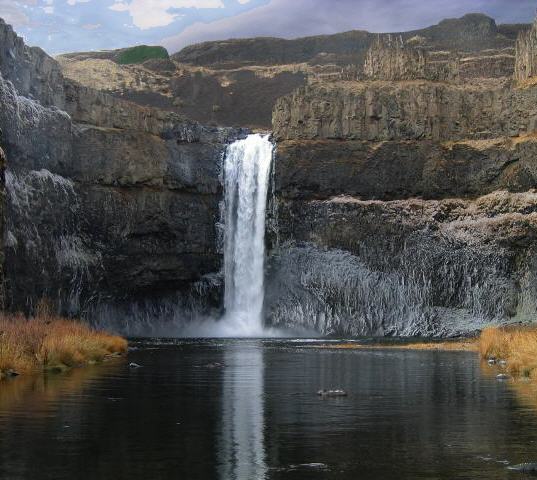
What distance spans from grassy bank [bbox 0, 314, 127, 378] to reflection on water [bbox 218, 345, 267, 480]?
5307 millimetres

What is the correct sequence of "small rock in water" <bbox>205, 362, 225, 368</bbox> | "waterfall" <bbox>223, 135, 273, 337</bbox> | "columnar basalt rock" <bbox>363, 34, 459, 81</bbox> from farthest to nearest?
"columnar basalt rock" <bbox>363, 34, 459, 81</bbox>, "waterfall" <bbox>223, 135, 273, 337</bbox>, "small rock in water" <bbox>205, 362, 225, 368</bbox>

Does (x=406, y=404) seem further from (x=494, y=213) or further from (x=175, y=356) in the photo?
(x=494, y=213)

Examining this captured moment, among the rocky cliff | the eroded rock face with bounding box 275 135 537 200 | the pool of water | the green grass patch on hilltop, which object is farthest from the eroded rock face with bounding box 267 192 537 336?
the green grass patch on hilltop

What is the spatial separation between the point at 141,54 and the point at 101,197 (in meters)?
117

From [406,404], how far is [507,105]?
66.7 metres

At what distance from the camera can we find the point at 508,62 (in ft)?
467

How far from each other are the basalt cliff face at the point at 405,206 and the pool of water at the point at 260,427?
157ft

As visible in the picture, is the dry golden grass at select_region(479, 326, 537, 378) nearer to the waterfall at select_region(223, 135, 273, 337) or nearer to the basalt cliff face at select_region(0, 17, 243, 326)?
the basalt cliff face at select_region(0, 17, 243, 326)

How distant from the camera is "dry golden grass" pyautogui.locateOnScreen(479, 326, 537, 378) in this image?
3077cm

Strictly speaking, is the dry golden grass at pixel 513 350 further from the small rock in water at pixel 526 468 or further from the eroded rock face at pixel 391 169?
the eroded rock face at pixel 391 169

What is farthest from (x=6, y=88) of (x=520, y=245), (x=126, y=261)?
(x=520, y=245)

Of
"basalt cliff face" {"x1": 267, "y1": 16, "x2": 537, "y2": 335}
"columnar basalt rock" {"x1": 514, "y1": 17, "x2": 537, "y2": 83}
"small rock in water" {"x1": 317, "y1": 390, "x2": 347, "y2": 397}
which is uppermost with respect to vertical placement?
"columnar basalt rock" {"x1": 514, "y1": 17, "x2": 537, "y2": 83}

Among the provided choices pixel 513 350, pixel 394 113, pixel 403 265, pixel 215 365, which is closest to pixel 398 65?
pixel 394 113

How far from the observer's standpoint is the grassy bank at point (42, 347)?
28938 millimetres
